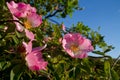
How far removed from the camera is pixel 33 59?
5.16 ft

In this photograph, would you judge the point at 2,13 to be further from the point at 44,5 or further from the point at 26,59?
the point at 44,5

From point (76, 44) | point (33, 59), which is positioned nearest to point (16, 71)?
point (33, 59)

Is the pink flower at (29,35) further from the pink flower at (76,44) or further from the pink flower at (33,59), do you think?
the pink flower at (76,44)

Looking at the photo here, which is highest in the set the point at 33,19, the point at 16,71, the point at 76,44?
the point at 33,19

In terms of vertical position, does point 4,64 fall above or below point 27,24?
below

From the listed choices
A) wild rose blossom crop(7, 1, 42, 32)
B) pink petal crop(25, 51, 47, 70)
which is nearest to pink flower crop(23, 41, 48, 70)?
pink petal crop(25, 51, 47, 70)

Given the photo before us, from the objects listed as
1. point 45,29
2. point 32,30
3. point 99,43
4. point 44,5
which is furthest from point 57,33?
point 44,5

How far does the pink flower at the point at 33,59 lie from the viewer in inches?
61.4

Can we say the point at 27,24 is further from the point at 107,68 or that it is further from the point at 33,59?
the point at 107,68

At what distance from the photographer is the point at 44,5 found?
562 centimetres

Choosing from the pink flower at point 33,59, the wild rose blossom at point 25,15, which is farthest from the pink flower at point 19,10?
the pink flower at point 33,59

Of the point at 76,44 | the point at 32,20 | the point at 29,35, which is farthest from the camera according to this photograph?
the point at 76,44

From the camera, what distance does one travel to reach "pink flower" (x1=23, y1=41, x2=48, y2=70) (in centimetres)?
156

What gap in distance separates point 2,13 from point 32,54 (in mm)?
317
